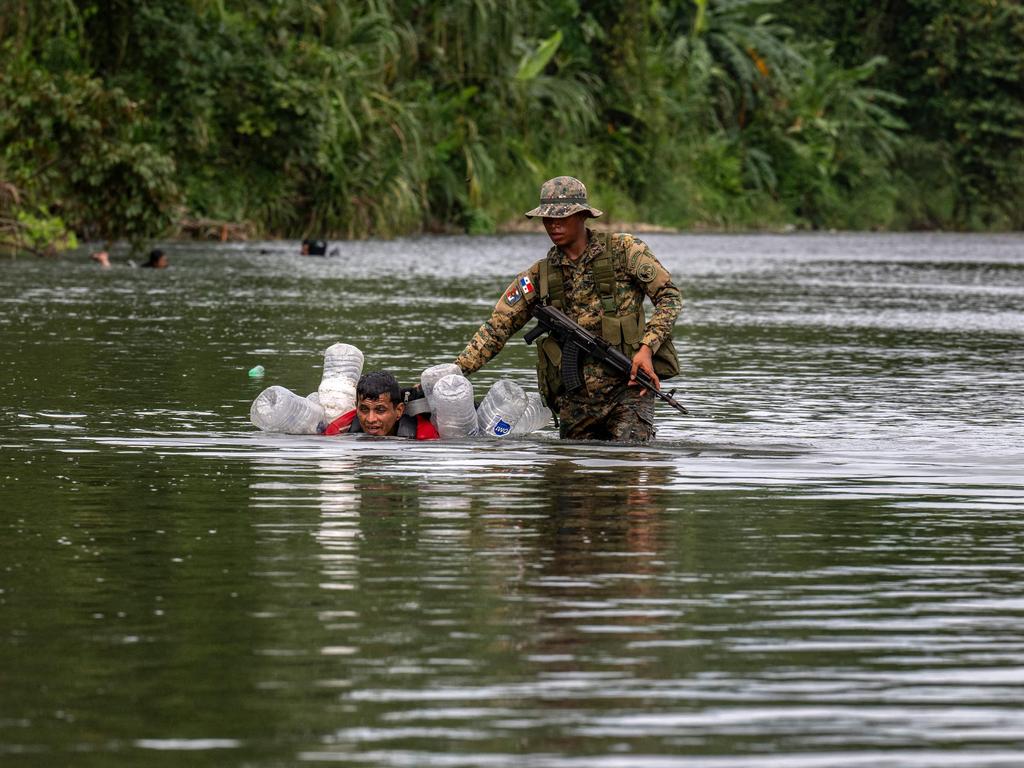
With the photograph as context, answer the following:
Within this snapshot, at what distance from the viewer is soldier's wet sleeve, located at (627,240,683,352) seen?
497 inches

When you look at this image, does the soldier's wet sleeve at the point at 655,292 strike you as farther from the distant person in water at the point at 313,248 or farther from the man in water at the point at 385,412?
the distant person in water at the point at 313,248

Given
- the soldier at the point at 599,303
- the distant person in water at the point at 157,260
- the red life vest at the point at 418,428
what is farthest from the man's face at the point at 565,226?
the distant person in water at the point at 157,260

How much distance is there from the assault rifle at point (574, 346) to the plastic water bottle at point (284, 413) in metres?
1.50

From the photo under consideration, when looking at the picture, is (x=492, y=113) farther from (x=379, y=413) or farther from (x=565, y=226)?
(x=565, y=226)

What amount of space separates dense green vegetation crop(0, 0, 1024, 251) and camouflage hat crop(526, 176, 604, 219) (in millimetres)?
22224

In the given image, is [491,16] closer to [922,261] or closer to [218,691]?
[922,261]

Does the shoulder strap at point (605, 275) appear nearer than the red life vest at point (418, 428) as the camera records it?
Yes

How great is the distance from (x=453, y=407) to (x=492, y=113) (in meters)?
42.5

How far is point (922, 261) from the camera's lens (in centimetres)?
4856

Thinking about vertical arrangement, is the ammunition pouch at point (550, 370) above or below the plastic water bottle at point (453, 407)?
above

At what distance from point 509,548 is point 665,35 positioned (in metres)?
59.7

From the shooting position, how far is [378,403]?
13.1 metres

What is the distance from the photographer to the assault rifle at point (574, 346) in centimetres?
1262

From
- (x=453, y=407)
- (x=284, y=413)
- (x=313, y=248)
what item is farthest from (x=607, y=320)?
(x=313, y=248)
